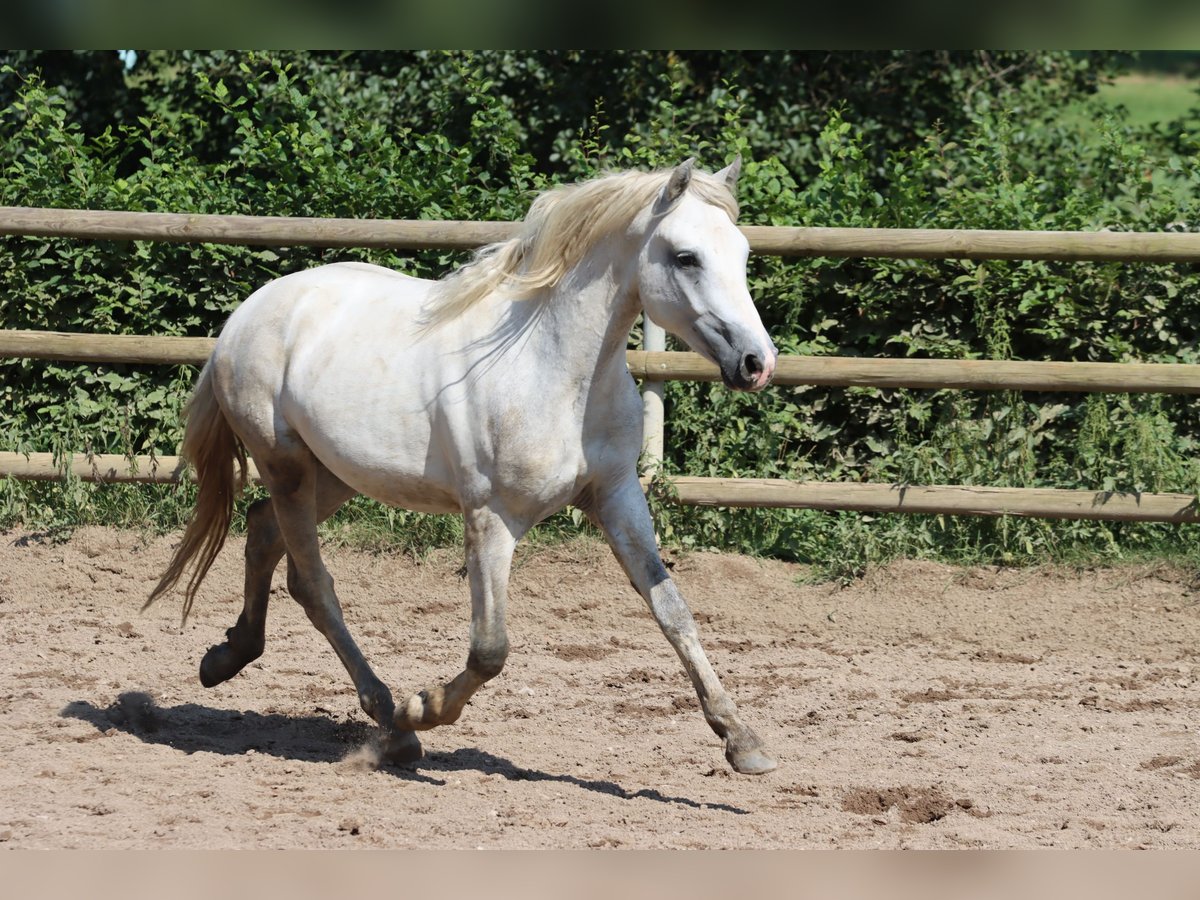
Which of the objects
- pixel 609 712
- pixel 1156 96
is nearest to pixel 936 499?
pixel 609 712

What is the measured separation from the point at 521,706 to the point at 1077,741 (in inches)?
73.5

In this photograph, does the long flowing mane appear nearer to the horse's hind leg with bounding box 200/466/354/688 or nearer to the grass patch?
the horse's hind leg with bounding box 200/466/354/688

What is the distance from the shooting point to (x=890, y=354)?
660 cm

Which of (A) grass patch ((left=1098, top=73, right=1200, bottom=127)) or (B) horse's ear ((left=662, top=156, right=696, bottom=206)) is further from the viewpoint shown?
(A) grass patch ((left=1098, top=73, right=1200, bottom=127))

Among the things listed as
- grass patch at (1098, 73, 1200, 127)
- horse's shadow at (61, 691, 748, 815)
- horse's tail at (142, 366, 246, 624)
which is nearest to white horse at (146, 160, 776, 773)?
horse's shadow at (61, 691, 748, 815)

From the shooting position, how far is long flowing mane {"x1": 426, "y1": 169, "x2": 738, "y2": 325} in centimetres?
378

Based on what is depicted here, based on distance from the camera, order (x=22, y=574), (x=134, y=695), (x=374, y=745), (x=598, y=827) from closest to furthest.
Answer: (x=598, y=827), (x=374, y=745), (x=134, y=695), (x=22, y=574)

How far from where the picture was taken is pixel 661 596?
13.1 ft

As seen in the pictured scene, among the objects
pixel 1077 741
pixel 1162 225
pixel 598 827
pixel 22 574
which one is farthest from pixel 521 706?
pixel 1162 225

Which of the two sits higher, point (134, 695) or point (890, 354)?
point (890, 354)

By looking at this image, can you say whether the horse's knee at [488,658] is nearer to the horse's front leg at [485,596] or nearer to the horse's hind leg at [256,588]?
the horse's front leg at [485,596]

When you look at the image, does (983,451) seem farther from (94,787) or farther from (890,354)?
(94,787)

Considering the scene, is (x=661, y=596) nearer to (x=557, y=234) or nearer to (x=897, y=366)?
(x=557, y=234)

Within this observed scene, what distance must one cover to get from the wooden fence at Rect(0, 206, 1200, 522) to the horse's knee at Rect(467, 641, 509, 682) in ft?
7.72
